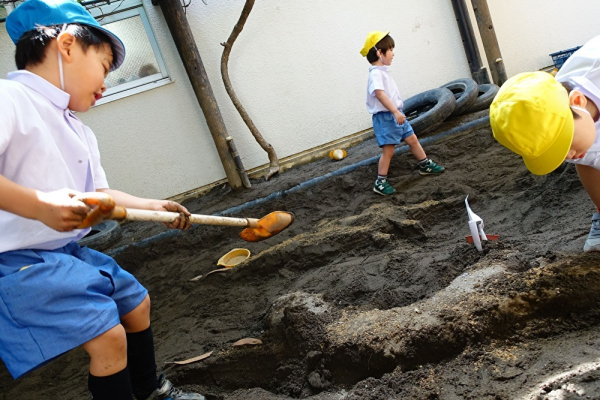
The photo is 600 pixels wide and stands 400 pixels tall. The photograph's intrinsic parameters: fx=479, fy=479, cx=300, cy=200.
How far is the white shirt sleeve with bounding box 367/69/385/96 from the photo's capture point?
421cm

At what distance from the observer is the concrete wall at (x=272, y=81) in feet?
18.0

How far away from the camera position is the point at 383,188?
13.9 ft

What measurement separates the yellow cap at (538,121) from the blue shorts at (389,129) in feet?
8.12

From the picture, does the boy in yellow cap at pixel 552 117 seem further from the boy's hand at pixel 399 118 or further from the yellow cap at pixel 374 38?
the yellow cap at pixel 374 38

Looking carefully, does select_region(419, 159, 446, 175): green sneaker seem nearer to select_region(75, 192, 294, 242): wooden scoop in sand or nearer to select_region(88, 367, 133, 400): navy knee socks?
select_region(75, 192, 294, 242): wooden scoop in sand

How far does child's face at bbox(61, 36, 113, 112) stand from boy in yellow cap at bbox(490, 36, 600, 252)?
1.52 metres

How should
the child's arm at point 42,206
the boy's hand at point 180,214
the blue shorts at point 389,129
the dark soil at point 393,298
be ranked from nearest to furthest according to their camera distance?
the child's arm at point 42,206, the dark soil at point 393,298, the boy's hand at point 180,214, the blue shorts at point 389,129

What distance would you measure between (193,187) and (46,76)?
4053 millimetres

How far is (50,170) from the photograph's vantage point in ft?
5.35

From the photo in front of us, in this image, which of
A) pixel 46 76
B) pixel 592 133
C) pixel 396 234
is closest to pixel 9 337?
pixel 46 76

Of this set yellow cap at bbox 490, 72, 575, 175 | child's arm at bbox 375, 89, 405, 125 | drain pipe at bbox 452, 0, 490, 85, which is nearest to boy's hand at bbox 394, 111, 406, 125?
child's arm at bbox 375, 89, 405, 125

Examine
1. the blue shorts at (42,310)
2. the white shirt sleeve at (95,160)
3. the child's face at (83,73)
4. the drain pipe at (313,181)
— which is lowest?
the drain pipe at (313,181)

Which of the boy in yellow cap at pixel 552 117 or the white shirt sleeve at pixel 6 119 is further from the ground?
the white shirt sleeve at pixel 6 119

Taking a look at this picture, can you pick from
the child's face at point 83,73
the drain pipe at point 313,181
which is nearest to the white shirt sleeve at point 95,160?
the child's face at point 83,73
